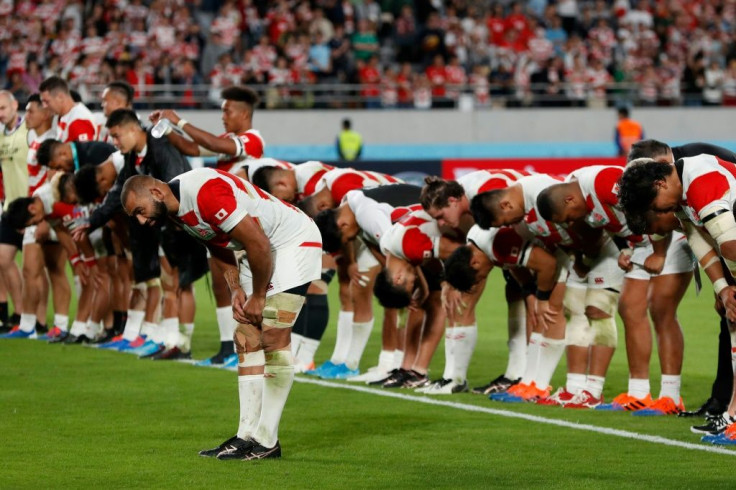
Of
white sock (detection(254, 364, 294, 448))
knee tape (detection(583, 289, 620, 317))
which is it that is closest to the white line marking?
knee tape (detection(583, 289, 620, 317))

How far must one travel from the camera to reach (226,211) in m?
7.48

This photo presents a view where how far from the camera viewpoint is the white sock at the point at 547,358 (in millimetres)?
10266

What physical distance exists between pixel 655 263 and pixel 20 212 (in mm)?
7026

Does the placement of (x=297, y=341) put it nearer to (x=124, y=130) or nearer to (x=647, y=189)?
(x=124, y=130)

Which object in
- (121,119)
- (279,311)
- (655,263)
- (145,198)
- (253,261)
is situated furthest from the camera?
(121,119)

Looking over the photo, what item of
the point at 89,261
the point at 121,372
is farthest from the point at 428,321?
the point at 89,261

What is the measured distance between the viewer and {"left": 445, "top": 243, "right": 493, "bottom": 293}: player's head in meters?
10.1

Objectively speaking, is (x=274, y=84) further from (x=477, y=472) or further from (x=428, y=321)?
(x=477, y=472)

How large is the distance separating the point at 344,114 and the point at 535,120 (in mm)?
4459

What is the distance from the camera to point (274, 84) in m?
28.3

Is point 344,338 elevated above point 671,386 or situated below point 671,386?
below

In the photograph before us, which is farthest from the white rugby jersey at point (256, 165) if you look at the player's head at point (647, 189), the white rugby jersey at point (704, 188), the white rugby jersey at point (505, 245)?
the white rugby jersey at point (704, 188)

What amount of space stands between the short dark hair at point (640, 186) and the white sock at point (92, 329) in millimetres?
7499

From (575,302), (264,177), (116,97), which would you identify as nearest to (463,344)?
(575,302)
